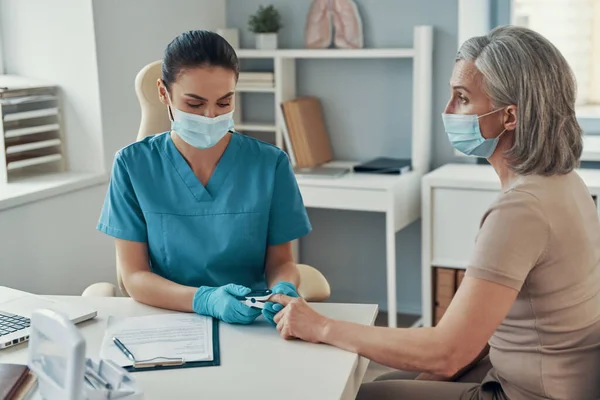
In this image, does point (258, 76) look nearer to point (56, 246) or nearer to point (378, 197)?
point (378, 197)

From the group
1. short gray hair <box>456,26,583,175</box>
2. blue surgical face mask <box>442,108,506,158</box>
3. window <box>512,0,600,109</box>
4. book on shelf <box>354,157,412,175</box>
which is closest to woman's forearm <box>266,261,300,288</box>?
blue surgical face mask <box>442,108,506,158</box>

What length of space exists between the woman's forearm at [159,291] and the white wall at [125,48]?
1.35 m

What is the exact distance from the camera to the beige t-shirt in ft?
4.61

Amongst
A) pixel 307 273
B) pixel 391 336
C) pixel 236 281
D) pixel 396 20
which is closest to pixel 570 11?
pixel 396 20

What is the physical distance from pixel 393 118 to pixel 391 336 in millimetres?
2100

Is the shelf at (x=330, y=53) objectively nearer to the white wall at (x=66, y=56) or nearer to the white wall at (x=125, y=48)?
the white wall at (x=125, y=48)

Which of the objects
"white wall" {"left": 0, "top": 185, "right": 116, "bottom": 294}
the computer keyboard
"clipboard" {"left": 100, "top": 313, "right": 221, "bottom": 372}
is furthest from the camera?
"white wall" {"left": 0, "top": 185, "right": 116, "bottom": 294}

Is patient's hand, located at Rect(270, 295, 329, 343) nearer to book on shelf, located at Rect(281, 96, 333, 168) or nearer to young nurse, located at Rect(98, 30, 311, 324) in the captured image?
young nurse, located at Rect(98, 30, 311, 324)

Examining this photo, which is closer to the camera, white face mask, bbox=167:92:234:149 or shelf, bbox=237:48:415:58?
white face mask, bbox=167:92:234:149

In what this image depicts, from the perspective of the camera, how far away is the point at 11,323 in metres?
1.60

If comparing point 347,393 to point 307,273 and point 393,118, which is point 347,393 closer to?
point 307,273

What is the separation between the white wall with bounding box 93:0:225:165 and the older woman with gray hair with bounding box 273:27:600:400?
1.72 metres

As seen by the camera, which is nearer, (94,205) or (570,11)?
(94,205)

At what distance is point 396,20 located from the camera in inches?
134
